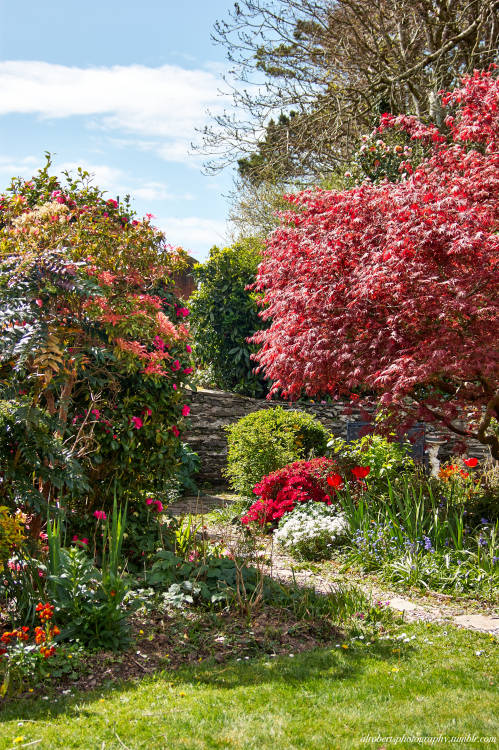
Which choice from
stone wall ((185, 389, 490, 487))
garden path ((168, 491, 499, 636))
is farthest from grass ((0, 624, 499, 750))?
stone wall ((185, 389, 490, 487))

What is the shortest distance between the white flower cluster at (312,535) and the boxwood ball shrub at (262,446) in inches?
77.8

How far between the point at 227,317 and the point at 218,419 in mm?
1968

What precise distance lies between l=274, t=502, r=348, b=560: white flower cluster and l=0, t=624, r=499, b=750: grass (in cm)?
225

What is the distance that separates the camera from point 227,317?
11.5 meters

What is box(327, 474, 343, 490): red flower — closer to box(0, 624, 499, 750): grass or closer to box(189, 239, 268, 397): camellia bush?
box(0, 624, 499, 750): grass

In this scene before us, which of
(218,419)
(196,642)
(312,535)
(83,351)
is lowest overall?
(196,642)

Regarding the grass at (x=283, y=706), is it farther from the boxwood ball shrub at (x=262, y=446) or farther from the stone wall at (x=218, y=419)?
the stone wall at (x=218, y=419)

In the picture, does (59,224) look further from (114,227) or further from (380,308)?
(380,308)

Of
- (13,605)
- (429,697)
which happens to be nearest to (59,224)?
(13,605)

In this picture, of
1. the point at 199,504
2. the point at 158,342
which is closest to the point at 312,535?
the point at 158,342

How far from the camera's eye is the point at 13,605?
3.95 m

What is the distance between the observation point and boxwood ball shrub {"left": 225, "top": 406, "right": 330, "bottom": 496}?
27.3 ft

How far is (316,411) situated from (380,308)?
581 cm

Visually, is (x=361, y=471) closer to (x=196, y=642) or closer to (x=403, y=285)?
(x=403, y=285)
